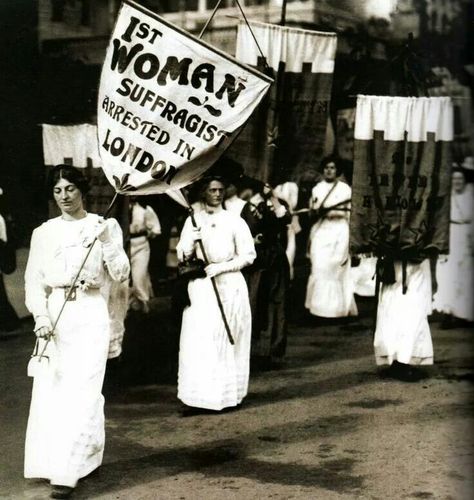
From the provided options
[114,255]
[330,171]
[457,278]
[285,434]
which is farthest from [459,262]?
[330,171]

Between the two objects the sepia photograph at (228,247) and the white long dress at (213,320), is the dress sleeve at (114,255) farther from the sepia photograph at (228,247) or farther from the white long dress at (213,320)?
the white long dress at (213,320)

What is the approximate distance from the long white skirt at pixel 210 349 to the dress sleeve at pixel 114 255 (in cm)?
127

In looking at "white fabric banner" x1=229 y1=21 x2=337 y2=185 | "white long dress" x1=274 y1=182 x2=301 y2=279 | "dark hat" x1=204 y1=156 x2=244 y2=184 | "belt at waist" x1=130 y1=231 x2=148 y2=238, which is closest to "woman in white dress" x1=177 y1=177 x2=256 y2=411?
"dark hat" x1=204 y1=156 x2=244 y2=184

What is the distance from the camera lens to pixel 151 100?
4.64 meters

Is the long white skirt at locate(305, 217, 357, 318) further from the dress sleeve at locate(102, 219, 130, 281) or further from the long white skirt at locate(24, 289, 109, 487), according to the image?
the long white skirt at locate(24, 289, 109, 487)

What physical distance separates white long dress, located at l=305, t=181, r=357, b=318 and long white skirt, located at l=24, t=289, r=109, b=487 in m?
4.18

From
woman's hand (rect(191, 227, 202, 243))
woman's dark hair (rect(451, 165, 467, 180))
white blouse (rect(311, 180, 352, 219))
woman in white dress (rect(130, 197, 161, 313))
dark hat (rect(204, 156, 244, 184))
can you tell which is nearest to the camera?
woman's dark hair (rect(451, 165, 467, 180))

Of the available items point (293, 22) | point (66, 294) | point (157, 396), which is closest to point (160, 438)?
point (157, 396)

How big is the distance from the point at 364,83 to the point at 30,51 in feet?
8.00

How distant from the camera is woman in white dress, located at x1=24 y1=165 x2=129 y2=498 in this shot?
427cm

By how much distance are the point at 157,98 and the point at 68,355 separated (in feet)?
4.81

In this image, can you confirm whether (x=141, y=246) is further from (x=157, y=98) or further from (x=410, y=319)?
(x=157, y=98)

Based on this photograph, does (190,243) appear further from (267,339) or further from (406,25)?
(406,25)

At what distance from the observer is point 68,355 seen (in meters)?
4.30
